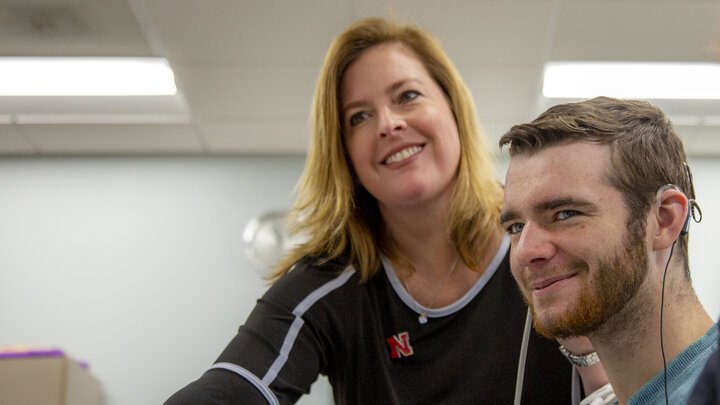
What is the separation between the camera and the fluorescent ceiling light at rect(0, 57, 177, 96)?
3311mm

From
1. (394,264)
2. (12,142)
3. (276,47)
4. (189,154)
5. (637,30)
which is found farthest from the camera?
(189,154)

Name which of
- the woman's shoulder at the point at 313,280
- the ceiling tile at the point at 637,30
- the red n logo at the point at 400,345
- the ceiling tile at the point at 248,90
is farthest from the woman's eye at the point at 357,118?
the ceiling tile at the point at 248,90

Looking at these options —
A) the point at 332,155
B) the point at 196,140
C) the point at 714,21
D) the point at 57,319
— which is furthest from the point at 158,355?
the point at 714,21

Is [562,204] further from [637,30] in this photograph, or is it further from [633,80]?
[633,80]

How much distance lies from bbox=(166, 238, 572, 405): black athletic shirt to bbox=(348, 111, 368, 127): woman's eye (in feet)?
0.96

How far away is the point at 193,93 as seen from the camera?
11.4 ft

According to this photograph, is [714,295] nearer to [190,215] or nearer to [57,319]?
[190,215]

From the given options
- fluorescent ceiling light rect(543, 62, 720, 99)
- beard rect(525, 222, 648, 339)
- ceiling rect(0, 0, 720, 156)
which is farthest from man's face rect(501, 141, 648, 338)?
fluorescent ceiling light rect(543, 62, 720, 99)

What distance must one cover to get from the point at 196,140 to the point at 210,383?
2843mm

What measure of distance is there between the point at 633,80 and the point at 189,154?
2.21m

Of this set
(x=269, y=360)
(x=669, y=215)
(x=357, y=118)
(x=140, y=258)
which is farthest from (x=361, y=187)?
(x=140, y=258)

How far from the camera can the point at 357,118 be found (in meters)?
1.61

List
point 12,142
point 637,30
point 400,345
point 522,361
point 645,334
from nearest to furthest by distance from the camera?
point 645,334
point 522,361
point 400,345
point 637,30
point 12,142

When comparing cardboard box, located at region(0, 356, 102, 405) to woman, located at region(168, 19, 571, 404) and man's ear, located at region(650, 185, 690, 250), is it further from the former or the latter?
man's ear, located at region(650, 185, 690, 250)
